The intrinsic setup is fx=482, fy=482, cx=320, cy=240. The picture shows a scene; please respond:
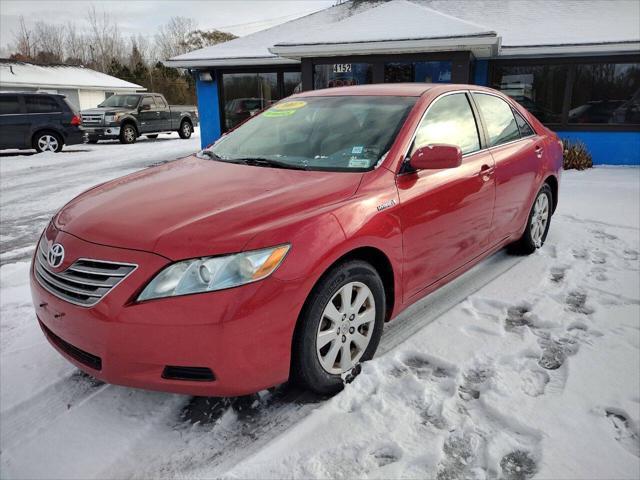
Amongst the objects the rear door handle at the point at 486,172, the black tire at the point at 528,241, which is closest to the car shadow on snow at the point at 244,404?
the rear door handle at the point at 486,172

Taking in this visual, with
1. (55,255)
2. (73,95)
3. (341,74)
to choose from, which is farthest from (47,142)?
(73,95)

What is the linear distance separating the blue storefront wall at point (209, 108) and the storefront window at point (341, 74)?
366 cm

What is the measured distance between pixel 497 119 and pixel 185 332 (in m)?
3.18

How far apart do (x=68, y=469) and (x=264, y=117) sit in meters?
2.65

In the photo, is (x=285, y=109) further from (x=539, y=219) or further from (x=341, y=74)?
(x=341, y=74)

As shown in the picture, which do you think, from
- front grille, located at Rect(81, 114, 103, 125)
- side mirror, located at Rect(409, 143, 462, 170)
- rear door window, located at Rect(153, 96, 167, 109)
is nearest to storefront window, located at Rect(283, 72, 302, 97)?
front grille, located at Rect(81, 114, 103, 125)

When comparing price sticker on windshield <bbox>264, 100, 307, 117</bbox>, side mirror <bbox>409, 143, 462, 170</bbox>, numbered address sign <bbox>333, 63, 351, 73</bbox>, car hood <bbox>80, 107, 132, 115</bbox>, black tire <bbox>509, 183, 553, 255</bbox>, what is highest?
numbered address sign <bbox>333, 63, 351, 73</bbox>

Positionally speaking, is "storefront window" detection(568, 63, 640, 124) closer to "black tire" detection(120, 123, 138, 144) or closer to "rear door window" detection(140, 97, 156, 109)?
"black tire" detection(120, 123, 138, 144)

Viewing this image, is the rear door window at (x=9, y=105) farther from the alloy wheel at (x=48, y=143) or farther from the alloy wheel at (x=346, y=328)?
the alloy wheel at (x=346, y=328)

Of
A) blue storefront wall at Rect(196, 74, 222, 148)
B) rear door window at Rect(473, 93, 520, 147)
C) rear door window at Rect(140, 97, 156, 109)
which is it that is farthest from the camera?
rear door window at Rect(140, 97, 156, 109)

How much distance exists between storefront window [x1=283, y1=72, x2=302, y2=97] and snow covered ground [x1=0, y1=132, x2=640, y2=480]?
10.7m

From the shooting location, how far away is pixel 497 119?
4000mm

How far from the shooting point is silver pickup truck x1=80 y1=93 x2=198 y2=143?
56.3 ft

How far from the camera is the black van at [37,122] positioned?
13.5 meters
